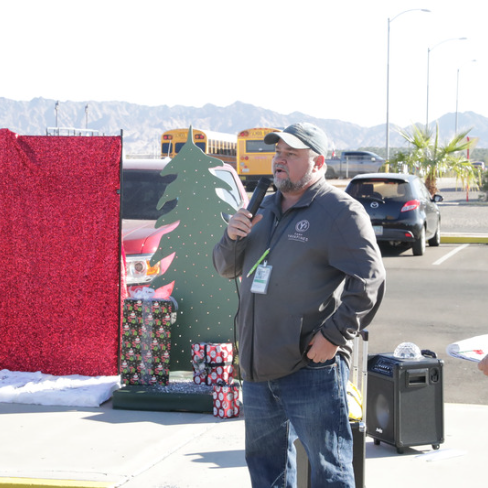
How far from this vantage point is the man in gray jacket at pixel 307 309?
11.7 feet

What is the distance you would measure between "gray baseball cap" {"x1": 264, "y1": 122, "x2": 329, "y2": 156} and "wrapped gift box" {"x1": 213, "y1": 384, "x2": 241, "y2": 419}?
9.08ft

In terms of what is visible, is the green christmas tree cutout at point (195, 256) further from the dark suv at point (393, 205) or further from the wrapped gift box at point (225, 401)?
the dark suv at point (393, 205)

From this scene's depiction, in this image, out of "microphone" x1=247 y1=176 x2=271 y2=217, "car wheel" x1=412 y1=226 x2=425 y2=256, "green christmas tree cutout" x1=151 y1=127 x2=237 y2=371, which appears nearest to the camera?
"microphone" x1=247 y1=176 x2=271 y2=217

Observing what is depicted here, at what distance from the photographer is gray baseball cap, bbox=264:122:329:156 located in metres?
3.69

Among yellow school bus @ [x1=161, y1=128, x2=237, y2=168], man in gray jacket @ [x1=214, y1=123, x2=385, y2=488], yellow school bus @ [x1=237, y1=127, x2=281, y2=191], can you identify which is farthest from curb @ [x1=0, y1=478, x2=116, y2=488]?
yellow school bus @ [x1=237, y1=127, x2=281, y2=191]

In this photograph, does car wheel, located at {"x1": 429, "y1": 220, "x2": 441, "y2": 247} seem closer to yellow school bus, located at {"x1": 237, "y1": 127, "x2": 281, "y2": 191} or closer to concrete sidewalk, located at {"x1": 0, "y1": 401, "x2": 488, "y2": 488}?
concrete sidewalk, located at {"x1": 0, "y1": 401, "x2": 488, "y2": 488}

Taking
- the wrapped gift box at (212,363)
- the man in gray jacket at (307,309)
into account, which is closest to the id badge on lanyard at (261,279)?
the man in gray jacket at (307,309)

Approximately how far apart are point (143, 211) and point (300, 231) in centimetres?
585

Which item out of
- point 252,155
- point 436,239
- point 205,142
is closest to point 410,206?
point 436,239

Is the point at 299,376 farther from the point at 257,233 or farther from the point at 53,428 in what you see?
the point at 53,428

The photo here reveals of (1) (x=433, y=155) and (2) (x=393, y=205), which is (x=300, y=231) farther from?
(1) (x=433, y=155)

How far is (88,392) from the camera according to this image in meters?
6.57

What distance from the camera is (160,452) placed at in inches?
213

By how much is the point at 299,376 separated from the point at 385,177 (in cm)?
1294
